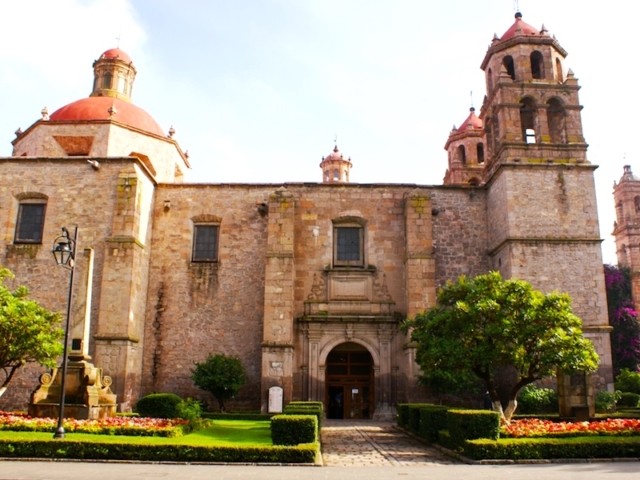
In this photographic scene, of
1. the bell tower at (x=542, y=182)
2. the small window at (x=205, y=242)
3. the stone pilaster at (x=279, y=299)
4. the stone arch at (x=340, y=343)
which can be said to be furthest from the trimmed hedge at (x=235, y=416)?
the bell tower at (x=542, y=182)

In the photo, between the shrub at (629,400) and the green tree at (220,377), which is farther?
the shrub at (629,400)

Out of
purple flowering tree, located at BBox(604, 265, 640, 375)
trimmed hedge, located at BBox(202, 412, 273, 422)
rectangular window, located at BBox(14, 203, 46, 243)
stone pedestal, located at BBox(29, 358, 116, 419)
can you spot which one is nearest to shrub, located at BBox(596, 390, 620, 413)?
trimmed hedge, located at BBox(202, 412, 273, 422)

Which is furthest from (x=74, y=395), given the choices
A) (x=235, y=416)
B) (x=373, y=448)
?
(x=373, y=448)

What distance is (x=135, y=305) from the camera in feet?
69.2

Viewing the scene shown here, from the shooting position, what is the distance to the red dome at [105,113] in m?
25.9

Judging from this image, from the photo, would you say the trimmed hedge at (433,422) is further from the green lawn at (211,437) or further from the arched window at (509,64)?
the arched window at (509,64)

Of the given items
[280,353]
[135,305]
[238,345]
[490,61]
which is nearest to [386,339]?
[280,353]

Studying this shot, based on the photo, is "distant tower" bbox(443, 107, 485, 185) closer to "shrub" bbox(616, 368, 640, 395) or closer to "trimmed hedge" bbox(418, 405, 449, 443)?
"shrub" bbox(616, 368, 640, 395)

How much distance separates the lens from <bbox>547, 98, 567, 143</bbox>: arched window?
77.7 ft

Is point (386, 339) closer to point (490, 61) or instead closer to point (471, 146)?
point (490, 61)

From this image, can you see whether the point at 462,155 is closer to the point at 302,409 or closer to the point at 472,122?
the point at 472,122

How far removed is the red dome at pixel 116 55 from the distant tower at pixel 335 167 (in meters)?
22.9

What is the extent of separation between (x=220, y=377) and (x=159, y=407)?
3.74 m

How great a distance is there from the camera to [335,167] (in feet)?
164
